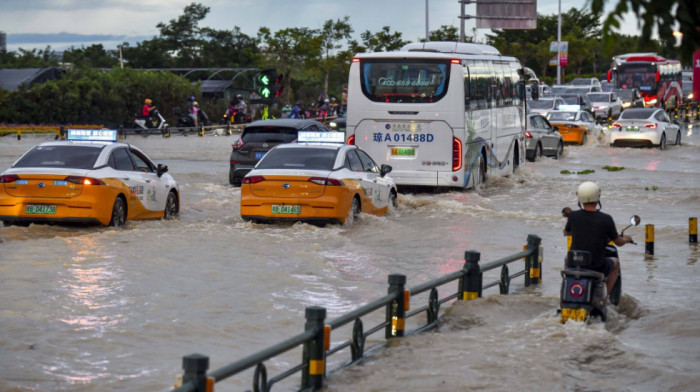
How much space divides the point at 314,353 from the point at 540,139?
29658 millimetres

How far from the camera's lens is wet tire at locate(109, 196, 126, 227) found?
16.7 meters

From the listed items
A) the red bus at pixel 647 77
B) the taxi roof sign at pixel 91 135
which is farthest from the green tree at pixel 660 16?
the red bus at pixel 647 77

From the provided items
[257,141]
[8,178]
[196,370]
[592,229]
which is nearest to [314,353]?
[196,370]

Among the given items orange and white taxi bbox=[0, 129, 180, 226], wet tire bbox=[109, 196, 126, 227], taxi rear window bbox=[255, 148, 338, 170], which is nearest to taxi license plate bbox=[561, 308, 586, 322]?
taxi rear window bbox=[255, 148, 338, 170]

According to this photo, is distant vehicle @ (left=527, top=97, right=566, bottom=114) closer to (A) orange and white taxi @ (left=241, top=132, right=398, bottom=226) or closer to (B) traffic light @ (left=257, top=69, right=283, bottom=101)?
(B) traffic light @ (left=257, top=69, right=283, bottom=101)

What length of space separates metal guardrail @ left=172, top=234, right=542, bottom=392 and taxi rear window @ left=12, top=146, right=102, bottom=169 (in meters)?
7.23

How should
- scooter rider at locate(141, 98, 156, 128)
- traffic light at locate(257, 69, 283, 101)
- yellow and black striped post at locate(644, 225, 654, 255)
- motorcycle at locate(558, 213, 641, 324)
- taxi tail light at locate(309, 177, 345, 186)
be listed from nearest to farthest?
motorcycle at locate(558, 213, 641, 324), yellow and black striped post at locate(644, 225, 654, 255), taxi tail light at locate(309, 177, 345, 186), traffic light at locate(257, 69, 283, 101), scooter rider at locate(141, 98, 156, 128)

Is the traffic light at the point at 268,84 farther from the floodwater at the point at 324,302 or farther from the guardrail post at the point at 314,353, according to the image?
the guardrail post at the point at 314,353

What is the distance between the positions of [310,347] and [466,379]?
4.97ft

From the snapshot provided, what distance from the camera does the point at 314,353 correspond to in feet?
25.7

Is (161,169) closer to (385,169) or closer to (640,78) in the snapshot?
(385,169)

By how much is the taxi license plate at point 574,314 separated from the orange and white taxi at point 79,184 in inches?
335

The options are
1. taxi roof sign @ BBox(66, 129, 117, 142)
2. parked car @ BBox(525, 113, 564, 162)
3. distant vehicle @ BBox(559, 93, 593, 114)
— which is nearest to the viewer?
taxi roof sign @ BBox(66, 129, 117, 142)

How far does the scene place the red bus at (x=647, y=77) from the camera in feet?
215
